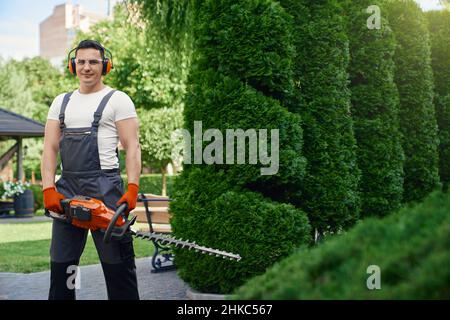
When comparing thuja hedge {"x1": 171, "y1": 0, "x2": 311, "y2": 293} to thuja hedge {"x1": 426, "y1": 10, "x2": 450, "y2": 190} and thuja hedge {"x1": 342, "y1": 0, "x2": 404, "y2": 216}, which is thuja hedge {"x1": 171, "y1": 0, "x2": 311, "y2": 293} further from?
thuja hedge {"x1": 426, "y1": 10, "x2": 450, "y2": 190}

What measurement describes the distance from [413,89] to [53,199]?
7.03 meters

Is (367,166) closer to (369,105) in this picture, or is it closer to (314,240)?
(369,105)

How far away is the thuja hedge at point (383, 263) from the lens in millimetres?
1810

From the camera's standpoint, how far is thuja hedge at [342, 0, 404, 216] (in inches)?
336

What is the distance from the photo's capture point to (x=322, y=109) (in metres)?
7.23

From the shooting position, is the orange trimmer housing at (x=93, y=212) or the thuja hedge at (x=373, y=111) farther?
the thuja hedge at (x=373, y=111)

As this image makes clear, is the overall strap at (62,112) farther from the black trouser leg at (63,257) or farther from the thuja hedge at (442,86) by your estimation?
the thuja hedge at (442,86)

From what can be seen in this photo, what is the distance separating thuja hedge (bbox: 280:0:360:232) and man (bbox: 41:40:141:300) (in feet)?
9.87

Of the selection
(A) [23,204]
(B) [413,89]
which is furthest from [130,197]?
(A) [23,204]

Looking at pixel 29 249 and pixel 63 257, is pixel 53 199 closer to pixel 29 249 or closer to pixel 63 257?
pixel 63 257

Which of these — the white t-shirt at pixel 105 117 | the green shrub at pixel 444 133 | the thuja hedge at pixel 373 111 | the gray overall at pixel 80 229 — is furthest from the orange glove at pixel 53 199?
the green shrub at pixel 444 133

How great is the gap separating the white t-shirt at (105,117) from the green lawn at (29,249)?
15.2 ft

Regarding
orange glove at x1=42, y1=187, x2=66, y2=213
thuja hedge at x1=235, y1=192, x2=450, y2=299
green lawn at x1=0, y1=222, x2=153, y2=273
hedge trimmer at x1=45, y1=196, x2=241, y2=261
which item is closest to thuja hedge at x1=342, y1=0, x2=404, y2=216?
green lawn at x1=0, y1=222, x2=153, y2=273
